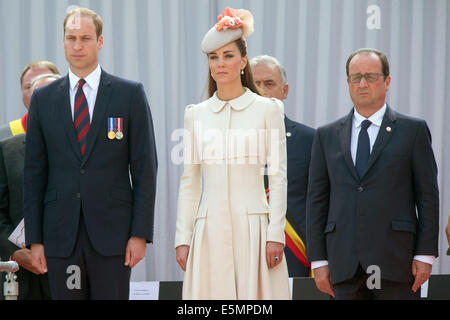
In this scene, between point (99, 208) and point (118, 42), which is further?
point (118, 42)

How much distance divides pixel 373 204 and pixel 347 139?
34 cm

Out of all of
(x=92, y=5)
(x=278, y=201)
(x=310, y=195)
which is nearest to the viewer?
(x=278, y=201)

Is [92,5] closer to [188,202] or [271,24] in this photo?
[271,24]

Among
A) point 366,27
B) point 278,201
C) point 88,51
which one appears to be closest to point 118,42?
point 366,27

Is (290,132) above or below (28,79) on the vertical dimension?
below

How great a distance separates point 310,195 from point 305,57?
2.69 m

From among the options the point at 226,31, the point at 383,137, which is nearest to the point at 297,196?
the point at 383,137

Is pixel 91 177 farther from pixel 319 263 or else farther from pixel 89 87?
pixel 319 263

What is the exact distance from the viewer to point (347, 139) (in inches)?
149

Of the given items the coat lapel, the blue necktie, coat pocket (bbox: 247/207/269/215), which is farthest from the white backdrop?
coat pocket (bbox: 247/207/269/215)

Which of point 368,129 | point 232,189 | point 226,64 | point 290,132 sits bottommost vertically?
point 232,189

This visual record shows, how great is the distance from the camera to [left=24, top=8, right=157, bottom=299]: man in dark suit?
3.46m

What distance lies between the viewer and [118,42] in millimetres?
6277

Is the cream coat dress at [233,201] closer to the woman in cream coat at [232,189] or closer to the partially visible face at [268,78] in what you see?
the woman in cream coat at [232,189]
